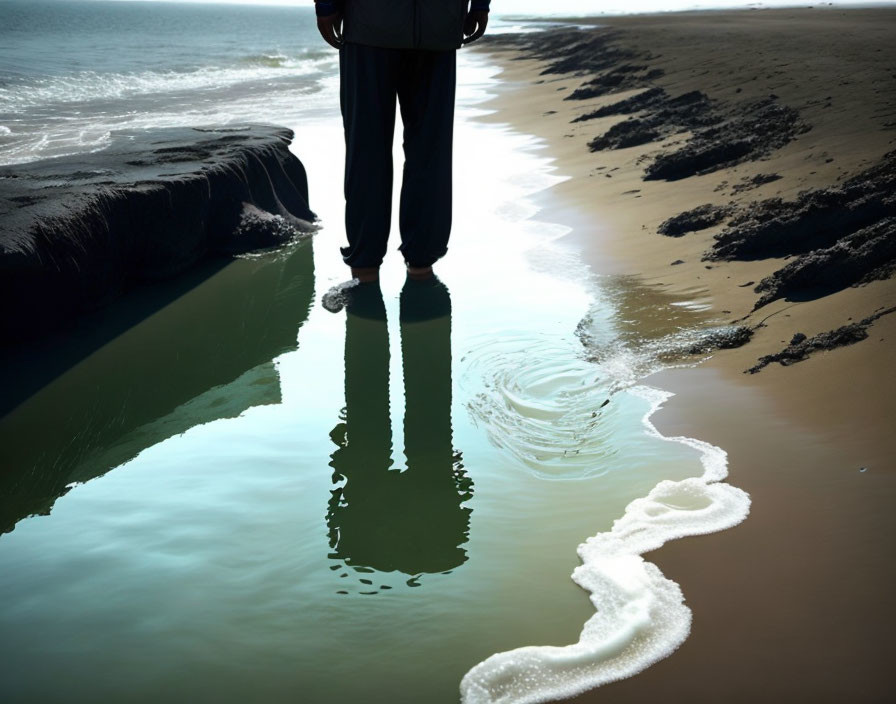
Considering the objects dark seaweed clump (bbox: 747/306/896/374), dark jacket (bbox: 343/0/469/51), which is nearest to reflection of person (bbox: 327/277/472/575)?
dark seaweed clump (bbox: 747/306/896/374)

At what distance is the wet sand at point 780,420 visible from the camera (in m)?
1.57

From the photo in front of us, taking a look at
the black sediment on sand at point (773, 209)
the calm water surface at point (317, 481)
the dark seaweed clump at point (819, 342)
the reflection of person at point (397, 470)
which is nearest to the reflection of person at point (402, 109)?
the calm water surface at point (317, 481)

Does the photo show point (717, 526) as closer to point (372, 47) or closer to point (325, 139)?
point (372, 47)

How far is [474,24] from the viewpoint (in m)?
4.04

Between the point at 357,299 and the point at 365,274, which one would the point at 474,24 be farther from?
the point at 357,299

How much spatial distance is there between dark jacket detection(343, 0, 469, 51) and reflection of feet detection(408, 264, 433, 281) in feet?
3.04

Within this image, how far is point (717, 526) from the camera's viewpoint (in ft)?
6.52

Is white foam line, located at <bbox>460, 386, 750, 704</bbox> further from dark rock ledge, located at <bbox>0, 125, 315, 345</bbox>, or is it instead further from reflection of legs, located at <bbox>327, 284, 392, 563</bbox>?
dark rock ledge, located at <bbox>0, 125, 315, 345</bbox>

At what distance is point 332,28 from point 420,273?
109 centimetres

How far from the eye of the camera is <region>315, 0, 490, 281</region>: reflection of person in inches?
147

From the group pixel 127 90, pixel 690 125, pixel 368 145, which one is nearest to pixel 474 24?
pixel 368 145

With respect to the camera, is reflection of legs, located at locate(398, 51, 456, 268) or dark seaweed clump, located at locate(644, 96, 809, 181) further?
dark seaweed clump, located at locate(644, 96, 809, 181)

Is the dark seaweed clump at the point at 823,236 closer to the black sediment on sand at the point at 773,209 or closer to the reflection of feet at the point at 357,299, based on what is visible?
the black sediment on sand at the point at 773,209

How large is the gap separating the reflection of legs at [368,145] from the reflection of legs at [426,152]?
0.10m
